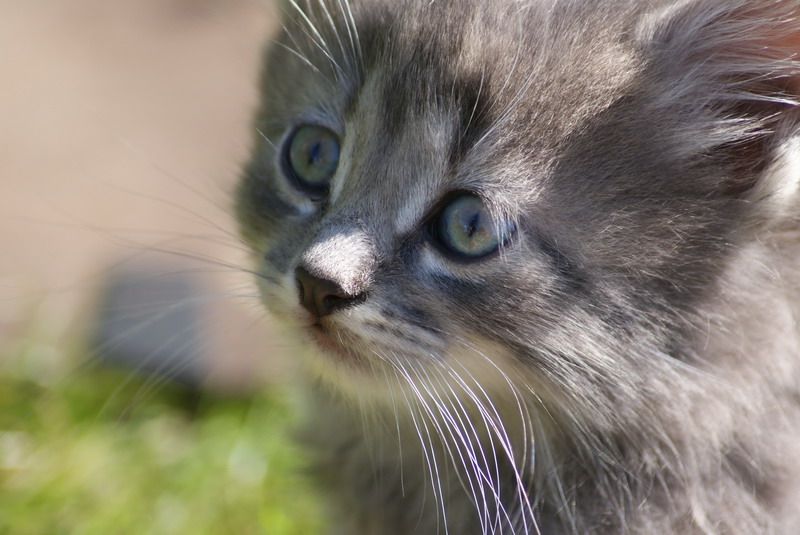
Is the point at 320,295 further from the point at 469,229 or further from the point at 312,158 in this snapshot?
the point at 312,158

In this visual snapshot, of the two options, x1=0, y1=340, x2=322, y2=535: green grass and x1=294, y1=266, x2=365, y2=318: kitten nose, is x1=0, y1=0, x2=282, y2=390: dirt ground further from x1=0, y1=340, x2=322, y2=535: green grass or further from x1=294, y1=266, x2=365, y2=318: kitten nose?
x1=294, y1=266, x2=365, y2=318: kitten nose

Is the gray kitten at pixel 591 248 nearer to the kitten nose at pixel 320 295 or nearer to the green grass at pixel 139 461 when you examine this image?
the kitten nose at pixel 320 295

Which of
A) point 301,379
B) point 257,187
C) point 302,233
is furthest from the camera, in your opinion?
point 301,379

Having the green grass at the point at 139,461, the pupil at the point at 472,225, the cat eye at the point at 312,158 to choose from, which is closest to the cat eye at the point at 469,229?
the pupil at the point at 472,225

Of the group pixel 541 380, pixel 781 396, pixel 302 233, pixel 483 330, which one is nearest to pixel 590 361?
pixel 541 380

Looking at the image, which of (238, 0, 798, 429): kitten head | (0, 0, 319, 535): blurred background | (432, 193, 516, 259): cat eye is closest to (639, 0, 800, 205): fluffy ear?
(238, 0, 798, 429): kitten head

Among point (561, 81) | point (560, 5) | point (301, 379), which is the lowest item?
point (301, 379)

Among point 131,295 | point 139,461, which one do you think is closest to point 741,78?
point 139,461

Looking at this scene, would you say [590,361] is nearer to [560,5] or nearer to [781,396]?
[781,396]
